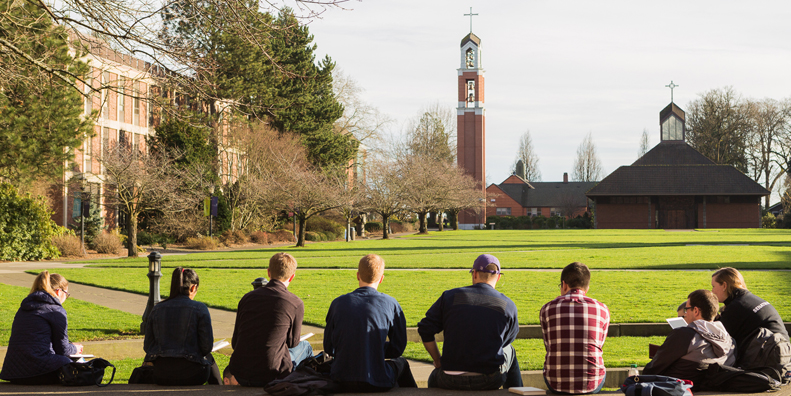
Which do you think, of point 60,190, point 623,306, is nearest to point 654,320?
point 623,306

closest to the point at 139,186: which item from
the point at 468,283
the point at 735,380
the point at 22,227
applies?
the point at 22,227

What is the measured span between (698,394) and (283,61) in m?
45.2

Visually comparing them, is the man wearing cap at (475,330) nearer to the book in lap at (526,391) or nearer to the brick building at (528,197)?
the book in lap at (526,391)

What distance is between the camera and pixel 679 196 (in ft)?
249

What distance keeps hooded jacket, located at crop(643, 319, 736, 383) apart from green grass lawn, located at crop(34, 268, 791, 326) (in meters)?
4.58

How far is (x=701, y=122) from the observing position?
Answer: 3228 inches

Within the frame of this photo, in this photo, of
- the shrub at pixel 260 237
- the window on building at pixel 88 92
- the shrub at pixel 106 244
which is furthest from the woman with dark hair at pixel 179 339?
the shrub at pixel 260 237

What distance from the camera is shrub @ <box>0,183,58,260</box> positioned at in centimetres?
2461

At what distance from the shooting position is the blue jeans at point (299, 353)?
239 inches

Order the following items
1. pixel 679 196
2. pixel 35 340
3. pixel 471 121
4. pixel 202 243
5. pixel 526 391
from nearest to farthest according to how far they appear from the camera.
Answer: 1. pixel 526 391
2. pixel 35 340
3. pixel 202 243
4. pixel 679 196
5. pixel 471 121

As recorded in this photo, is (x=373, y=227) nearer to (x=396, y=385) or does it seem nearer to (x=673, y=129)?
(x=673, y=129)

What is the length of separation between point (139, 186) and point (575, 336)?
26.9m

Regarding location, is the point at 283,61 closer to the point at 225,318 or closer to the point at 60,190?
the point at 60,190

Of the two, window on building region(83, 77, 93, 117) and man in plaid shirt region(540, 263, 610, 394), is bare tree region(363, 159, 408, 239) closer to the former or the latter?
window on building region(83, 77, 93, 117)
